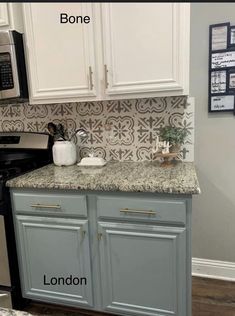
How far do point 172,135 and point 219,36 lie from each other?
2.30 ft

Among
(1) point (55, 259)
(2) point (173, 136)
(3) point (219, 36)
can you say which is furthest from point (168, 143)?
(1) point (55, 259)

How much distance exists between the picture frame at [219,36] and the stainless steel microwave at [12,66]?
122cm

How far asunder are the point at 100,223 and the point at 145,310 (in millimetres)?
549

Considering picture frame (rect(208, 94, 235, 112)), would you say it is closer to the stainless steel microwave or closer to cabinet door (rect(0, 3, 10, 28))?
the stainless steel microwave

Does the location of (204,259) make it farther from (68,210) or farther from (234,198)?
(68,210)

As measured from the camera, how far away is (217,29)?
172cm

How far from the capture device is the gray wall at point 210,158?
1760mm

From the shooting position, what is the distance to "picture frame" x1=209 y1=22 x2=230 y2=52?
5.59ft

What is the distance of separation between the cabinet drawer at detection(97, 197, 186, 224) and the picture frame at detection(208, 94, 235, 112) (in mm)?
796

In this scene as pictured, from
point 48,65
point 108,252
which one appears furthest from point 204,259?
point 48,65

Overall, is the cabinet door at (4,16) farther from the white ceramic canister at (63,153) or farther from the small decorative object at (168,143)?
the small decorative object at (168,143)

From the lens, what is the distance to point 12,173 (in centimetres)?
169

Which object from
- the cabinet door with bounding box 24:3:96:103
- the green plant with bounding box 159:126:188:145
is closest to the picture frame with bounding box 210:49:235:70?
the green plant with bounding box 159:126:188:145

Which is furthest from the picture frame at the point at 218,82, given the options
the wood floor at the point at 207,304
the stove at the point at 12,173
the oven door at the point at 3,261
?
the oven door at the point at 3,261
